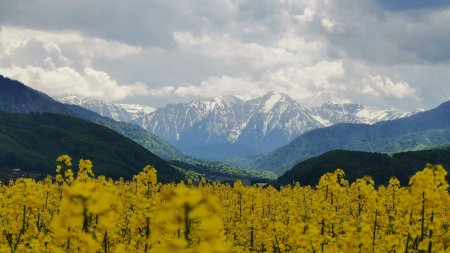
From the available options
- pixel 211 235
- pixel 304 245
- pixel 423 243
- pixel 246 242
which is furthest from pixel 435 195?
pixel 246 242

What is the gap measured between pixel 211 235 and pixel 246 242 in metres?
38.2

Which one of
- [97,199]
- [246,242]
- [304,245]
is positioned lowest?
[246,242]

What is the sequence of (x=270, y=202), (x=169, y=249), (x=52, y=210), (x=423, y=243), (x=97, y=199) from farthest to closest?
1. (x=270, y=202)
2. (x=52, y=210)
3. (x=423, y=243)
4. (x=97, y=199)
5. (x=169, y=249)

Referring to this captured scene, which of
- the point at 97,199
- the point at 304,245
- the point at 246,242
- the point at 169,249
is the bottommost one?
the point at 246,242

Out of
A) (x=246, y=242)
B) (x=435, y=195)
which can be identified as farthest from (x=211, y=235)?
(x=246, y=242)

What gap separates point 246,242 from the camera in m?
46.2

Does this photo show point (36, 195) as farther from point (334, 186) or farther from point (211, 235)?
point (211, 235)

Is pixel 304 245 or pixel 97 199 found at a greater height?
pixel 97 199

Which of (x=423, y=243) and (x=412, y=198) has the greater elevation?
(x=412, y=198)

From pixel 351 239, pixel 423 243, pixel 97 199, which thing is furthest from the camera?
pixel 423 243

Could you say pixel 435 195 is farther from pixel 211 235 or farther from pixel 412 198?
pixel 211 235

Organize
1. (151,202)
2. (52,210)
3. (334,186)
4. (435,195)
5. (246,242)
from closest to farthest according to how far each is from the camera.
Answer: (435,195)
(151,202)
(334,186)
(246,242)
(52,210)

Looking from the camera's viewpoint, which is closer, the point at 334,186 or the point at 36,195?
the point at 36,195

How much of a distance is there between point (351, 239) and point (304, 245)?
83.1 inches
